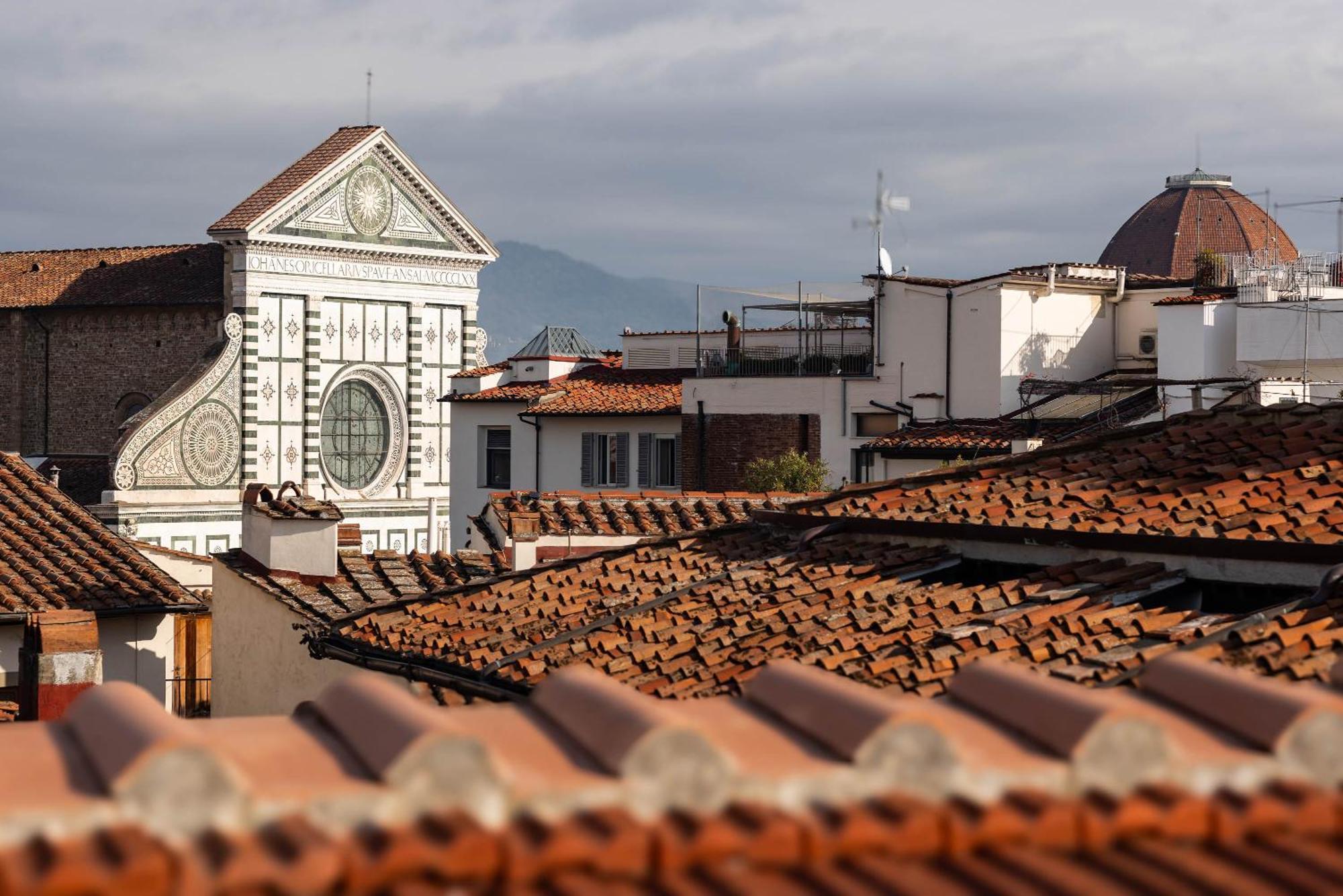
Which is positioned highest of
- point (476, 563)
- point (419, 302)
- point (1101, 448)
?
point (419, 302)

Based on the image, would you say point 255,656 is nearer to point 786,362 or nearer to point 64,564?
point 64,564

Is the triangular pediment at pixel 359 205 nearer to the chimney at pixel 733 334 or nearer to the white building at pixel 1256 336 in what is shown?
the chimney at pixel 733 334

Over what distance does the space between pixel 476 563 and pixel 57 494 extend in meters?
4.89

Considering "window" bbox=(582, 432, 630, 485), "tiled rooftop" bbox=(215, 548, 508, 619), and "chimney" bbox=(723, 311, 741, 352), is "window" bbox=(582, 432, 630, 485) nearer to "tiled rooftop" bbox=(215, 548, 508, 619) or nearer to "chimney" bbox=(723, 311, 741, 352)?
"chimney" bbox=(723, 311, 741, 352)

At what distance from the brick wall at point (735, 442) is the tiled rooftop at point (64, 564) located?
21379mm

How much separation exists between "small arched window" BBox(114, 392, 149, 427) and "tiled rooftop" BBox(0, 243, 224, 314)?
2656 millimetres

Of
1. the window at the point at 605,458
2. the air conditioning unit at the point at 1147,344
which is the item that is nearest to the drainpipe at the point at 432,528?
the window at the point at 605,458

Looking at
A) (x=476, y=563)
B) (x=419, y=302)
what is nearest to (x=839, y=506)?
(x=476, y=563)

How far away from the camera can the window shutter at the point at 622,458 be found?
4081 cm

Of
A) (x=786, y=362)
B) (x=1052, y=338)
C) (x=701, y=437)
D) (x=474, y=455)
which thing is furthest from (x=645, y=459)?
(x=1052, y=338)

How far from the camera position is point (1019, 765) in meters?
3.23

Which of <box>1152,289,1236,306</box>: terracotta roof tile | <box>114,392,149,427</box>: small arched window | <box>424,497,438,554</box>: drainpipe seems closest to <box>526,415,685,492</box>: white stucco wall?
<box>424,497,438,554</box>: drainpipe

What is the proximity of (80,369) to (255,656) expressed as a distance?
37.7m

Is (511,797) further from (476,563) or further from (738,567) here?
(476,563)
